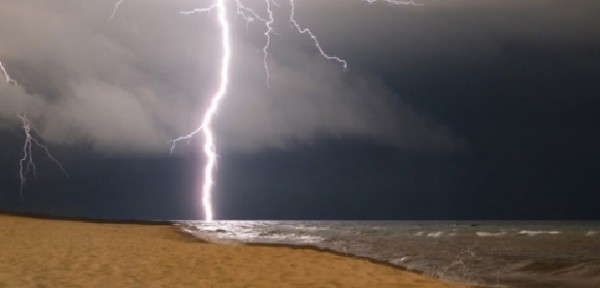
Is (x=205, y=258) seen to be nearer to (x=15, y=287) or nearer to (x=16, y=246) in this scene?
(x=16, y=246)

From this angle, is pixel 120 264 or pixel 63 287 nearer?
pixel 63 287

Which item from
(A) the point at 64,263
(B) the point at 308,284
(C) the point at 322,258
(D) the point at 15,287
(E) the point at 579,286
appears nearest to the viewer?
(D) the point at 15,287

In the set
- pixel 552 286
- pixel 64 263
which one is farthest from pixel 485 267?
pixel 64 263

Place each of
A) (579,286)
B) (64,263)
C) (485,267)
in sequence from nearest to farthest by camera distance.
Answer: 1. (64,263)
2. (579,286)
3. (485,267)

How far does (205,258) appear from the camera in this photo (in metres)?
10.4

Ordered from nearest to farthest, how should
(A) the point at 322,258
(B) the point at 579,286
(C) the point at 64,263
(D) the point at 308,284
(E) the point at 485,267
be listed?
(D) the point at 308,284 < (C) the point at 64,263 < (B) the point at 579,286 < (A) the point at 322,258 < (E) the point at 485,267

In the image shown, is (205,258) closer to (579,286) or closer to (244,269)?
(244,269)

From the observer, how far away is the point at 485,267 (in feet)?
39.7

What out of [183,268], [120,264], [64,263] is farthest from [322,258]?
[64,263]

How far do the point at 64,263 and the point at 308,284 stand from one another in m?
3.74

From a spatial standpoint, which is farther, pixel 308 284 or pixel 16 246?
pixel 16 246

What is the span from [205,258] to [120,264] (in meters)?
2.02

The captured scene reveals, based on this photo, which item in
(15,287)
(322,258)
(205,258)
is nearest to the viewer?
(15,287)

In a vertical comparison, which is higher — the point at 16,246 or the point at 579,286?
the point at 16,246
